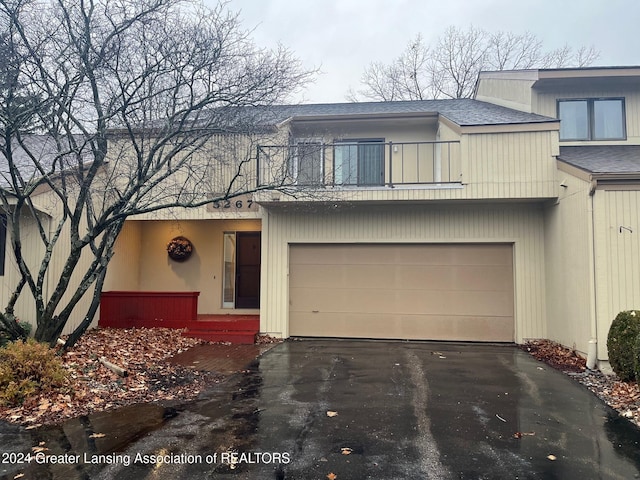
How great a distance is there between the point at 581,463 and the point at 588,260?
446cm

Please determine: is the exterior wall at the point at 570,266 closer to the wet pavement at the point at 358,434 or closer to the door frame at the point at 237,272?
the wet pavement at the point at 358,434

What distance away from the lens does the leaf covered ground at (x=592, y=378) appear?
204 inches

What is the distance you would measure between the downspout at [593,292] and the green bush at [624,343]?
0.62 m

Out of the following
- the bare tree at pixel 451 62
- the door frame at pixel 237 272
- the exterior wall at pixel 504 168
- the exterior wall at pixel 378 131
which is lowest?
the door frame at pixel 237 272

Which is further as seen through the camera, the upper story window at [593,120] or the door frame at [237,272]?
the door frame at [237,272]

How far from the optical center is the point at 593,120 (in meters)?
10.3

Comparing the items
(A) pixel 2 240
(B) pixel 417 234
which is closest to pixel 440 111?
(B) pixel 417 234

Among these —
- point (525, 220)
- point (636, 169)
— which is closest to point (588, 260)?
point (636, 169)

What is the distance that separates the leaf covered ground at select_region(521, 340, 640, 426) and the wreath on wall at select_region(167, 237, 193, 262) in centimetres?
870

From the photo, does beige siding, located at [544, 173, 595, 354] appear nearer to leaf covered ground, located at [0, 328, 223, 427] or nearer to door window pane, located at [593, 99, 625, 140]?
door window pane, located at [593, 99, 625, 140]

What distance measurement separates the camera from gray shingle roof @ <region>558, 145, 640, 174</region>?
739cm

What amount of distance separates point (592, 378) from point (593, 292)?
4.73 ft

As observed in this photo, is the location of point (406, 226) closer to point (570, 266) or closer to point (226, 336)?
point (570, 266)

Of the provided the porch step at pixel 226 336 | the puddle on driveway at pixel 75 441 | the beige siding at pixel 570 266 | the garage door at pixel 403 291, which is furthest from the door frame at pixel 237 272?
the beige siding at pixel 570 266
